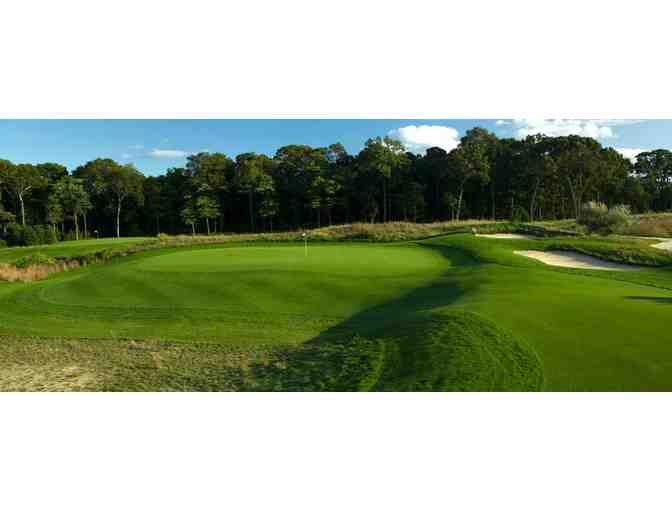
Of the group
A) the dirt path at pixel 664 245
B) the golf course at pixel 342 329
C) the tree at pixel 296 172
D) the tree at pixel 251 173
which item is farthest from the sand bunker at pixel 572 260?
the tree at pixel 251 173

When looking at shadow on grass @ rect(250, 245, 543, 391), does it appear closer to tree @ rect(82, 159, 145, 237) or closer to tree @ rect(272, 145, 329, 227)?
tree @ rect(82, 159, 145, 237)

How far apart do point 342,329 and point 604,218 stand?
16.3 metres

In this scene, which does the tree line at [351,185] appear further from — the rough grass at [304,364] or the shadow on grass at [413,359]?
the shadow on grass at [413,359]

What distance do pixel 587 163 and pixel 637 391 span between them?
3541cm

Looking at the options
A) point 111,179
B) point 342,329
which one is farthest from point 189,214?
point 342,329

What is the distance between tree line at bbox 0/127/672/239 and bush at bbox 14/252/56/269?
15.1 metres

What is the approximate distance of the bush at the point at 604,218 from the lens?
17.2 m

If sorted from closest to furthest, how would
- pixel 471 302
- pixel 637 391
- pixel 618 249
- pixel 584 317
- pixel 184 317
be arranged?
pixel 637 391 → pixel 584 317 → pixel 471 302 → pixel 184 317 → pixel 618 249

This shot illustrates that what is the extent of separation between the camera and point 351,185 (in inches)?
1470

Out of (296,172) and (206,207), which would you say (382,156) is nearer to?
(296,172)
